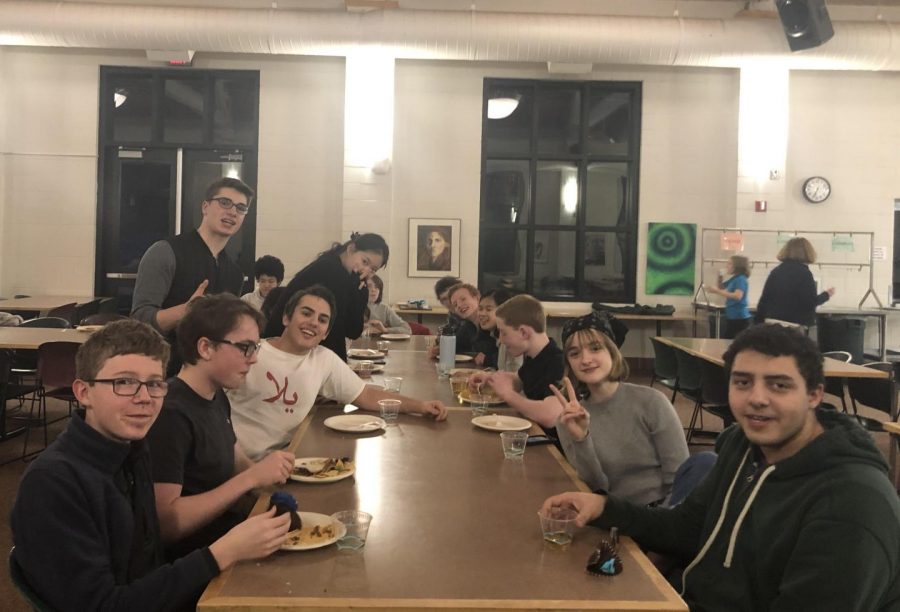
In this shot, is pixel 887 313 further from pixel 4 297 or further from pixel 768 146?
pixel 4 297

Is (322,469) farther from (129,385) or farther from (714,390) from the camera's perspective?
(714,390)

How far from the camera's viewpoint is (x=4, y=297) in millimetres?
8547

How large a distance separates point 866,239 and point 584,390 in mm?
7575

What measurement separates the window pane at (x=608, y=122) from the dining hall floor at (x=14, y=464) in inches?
110

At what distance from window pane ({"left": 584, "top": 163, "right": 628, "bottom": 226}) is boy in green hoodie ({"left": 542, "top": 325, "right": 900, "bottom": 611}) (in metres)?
7.35

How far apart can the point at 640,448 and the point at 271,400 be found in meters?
1.29

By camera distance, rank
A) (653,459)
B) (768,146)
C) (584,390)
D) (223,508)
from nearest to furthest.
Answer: (223,508) → (653,459) → (584,390) → (768,146)

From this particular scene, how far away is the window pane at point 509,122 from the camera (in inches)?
346

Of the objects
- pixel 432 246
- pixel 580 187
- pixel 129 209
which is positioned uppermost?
pixel 580 187

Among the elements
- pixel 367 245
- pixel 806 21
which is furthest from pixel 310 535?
pixel 806 21

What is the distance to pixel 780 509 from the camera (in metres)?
1.42

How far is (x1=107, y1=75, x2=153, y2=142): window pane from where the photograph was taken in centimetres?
859

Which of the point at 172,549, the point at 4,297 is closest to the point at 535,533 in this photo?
the point at 172,549

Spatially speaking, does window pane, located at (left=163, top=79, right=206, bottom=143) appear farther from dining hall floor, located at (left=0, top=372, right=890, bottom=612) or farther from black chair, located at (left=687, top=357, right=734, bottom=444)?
black chair, located at (left=687, top=357, right=734, bottom=444)
